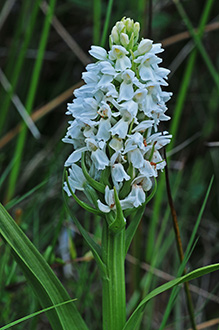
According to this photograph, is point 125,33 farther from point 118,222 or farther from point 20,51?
point 20,51

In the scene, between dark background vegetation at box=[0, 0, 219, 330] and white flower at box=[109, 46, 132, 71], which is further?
dark background vegetation at box=[0, 0, 219, 330]

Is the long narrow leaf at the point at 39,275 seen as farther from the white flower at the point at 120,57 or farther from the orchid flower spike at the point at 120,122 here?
the white flower at the point at 120,57

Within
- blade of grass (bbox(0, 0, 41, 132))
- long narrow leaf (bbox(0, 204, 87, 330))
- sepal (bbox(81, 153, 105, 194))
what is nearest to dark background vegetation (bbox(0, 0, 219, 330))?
blade of grass (bbox(0, 0, 41, 132))

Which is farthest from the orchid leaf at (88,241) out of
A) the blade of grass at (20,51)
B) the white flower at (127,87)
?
the blade of grass at (20,51)

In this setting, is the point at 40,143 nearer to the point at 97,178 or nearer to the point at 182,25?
the point at 182,25

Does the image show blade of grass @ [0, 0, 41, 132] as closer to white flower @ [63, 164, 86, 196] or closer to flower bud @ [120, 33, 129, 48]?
flower bud @ [120, 33, 129, 48]

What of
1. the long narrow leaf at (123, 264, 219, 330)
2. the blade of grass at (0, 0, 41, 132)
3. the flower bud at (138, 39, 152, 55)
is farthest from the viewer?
the blade of grass at (0, 0, 41, 132)

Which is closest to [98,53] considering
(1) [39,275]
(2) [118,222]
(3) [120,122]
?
(3) [120,122]

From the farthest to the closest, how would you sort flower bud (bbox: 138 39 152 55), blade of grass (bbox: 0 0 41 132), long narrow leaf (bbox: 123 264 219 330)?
blade of grass (bbox: 0 0 41 132), flower bud (bbox: 138 39 152 55), long narrow leaf (bbox: 123 264 219 330)
